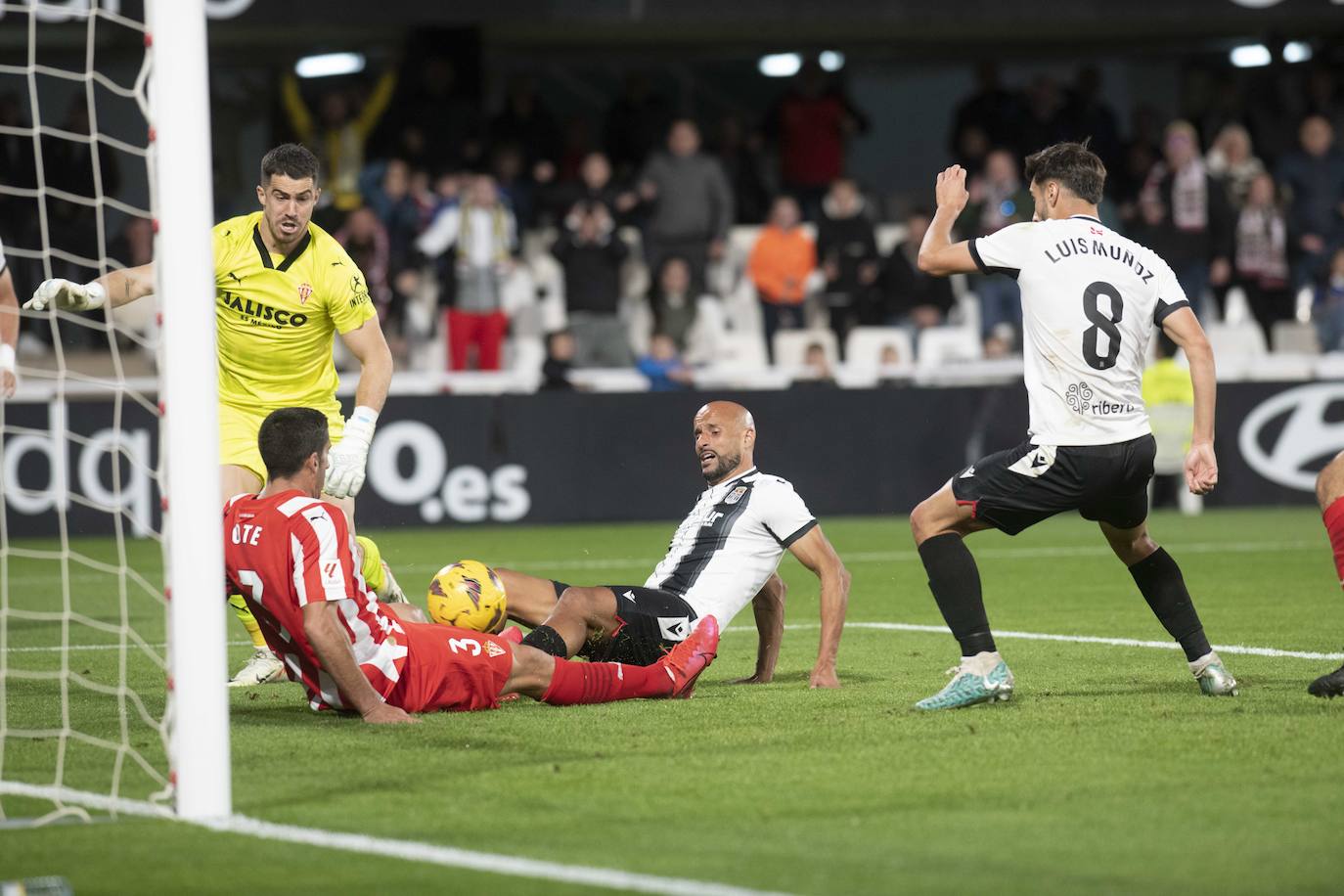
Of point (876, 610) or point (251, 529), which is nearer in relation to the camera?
point (251, 529)

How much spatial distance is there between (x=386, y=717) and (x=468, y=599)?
3.15 ft

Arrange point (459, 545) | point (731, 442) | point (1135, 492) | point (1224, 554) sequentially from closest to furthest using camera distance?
point (1135, 492), point (731, 442), point (1224, 554), point (459, 545)

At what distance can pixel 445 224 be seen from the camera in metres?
18.8

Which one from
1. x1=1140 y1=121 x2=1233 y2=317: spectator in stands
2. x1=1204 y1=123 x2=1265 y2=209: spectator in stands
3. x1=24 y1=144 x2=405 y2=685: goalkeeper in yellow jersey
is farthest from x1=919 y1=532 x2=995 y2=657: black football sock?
x1=1204 y1=123 x2=1265 y2=209: spectator in stands

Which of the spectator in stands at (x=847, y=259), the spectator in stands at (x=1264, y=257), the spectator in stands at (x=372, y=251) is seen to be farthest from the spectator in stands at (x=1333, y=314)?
the spectator in stands at (x=372, y=251)

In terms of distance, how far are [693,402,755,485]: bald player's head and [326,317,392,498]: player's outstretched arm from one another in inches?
51.6

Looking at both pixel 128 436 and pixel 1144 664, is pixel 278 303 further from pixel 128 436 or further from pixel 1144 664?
pixel 128 436

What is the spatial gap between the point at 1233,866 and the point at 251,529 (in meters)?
3.47

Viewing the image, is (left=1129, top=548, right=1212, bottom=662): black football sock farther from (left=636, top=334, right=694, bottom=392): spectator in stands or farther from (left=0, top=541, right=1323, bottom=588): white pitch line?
(left=636, top=334, right=694, bottom=392): spectator in stands

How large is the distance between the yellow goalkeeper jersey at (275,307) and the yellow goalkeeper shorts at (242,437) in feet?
0.11

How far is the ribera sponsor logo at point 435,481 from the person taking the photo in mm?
16516

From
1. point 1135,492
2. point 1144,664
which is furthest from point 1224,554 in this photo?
point 1135,492

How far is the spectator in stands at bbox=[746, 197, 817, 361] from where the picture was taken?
19.4 m

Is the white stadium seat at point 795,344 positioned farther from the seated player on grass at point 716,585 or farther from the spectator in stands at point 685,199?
the seated player on grass at point 716,585
